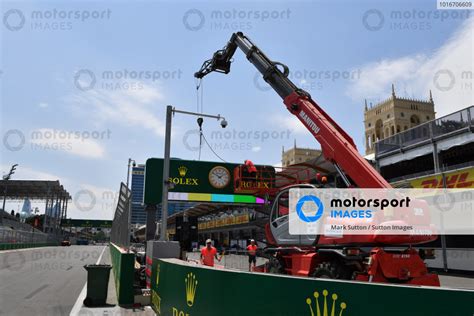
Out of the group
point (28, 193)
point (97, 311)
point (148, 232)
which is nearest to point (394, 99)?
point (28, 193)

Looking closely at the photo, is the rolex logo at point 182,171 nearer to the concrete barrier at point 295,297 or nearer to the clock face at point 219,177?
the clock face at point 219,177

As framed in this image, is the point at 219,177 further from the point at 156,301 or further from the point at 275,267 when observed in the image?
the point at 156,301

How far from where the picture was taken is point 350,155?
9992mm

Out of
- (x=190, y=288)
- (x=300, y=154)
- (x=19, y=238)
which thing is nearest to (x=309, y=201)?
(x=190, y=288)

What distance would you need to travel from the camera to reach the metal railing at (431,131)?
20.7 meters

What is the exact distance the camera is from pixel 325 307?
3.50 m

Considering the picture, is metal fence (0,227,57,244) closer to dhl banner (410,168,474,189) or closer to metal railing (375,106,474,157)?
metal railing (375,106,474,157)

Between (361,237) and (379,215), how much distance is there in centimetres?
66

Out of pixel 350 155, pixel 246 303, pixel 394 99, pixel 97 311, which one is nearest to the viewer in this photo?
pixel 246 303

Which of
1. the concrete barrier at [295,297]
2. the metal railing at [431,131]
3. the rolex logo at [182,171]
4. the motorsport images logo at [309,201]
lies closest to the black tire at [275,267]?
the motorsport images logo at [309,201]

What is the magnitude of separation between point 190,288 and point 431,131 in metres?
21.0

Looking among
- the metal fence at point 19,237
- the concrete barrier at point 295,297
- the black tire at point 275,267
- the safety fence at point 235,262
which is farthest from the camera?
the metal fence at point 19,237

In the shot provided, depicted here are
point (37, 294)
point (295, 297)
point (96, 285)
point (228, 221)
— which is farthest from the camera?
point (228, 221)

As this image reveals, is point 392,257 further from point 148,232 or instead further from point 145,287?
point 148,232
